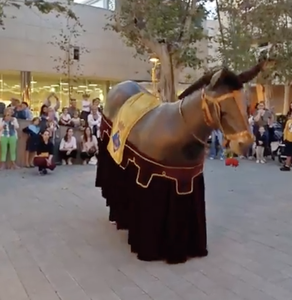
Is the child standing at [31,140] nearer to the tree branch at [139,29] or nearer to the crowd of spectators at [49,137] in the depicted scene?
the crowd of spectators at [49,137]

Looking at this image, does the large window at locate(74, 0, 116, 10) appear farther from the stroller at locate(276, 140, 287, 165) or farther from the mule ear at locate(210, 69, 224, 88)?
the mule ear at locate(210, 69, 224, 88)

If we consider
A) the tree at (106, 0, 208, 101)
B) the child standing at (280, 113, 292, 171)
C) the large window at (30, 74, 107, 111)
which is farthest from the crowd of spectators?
the large window at (30, 74, 107, 111)

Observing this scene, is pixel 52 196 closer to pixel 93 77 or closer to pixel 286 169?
pixel 286 169

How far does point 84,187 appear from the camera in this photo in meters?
7.61

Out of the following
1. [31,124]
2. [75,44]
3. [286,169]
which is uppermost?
[75,44]

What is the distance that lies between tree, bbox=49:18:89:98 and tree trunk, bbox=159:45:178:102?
613cm

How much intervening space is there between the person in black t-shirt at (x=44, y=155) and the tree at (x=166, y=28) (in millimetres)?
3967

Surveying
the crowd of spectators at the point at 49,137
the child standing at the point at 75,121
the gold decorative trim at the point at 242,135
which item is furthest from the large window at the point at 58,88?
the gold decorative trim at the point at 242,135

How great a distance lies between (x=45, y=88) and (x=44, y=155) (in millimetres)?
11267

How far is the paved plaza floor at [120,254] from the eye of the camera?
3426mm

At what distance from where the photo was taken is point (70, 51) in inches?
766

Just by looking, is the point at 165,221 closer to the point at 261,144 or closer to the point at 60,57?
the point at 261,144

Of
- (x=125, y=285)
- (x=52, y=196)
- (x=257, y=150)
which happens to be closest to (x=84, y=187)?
(x=52, y=196)

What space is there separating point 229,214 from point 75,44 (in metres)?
15.7
